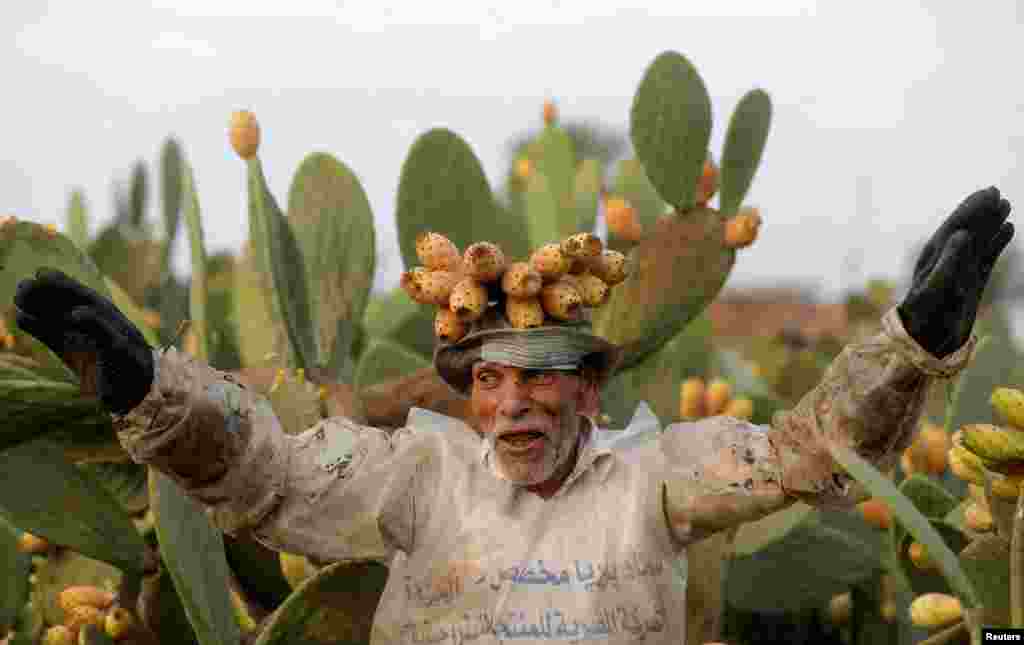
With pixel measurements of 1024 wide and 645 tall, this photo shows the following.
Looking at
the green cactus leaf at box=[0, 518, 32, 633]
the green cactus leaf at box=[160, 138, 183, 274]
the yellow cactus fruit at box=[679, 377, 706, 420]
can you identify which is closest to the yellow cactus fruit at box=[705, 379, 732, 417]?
the yellow cactus fruit at box=[679, 377, 706, 420]

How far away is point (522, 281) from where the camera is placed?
49.8 inches

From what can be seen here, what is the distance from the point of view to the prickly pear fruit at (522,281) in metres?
1.27

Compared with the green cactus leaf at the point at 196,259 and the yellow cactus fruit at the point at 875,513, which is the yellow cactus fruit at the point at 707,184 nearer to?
the yellow cactus fruit at the point at 875,513

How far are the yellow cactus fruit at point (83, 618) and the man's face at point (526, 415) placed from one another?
577 millimetres

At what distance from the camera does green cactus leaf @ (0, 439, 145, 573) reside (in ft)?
4.68

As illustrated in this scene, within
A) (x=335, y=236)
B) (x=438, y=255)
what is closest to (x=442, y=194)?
(x=335, y=236)

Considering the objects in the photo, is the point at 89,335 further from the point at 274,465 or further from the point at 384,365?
the point at 384,365

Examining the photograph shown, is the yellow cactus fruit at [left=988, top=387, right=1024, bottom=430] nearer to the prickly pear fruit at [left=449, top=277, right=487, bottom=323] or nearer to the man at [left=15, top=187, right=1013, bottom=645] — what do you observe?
the man at [left=15, top=187, right=1013, bottom=645]

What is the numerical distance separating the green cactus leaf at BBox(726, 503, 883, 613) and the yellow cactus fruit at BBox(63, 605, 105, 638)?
88 cm

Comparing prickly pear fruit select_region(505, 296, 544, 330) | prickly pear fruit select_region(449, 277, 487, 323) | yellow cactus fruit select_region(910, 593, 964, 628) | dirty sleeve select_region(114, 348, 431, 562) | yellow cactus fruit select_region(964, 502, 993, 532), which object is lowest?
yellow cactus fruit select_region(910, 593, 964, 628)

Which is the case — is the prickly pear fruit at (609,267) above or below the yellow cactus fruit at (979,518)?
above

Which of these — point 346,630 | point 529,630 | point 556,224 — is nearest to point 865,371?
point 529,630

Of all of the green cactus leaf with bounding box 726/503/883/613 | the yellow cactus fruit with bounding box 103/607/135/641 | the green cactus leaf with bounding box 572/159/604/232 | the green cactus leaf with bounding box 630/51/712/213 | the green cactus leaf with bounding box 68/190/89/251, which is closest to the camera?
the yellow cactus fruit with bounding box 103/607/135/641

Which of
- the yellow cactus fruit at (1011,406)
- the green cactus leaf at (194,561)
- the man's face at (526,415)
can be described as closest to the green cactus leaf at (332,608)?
the green cactus leaf at (194,561)
